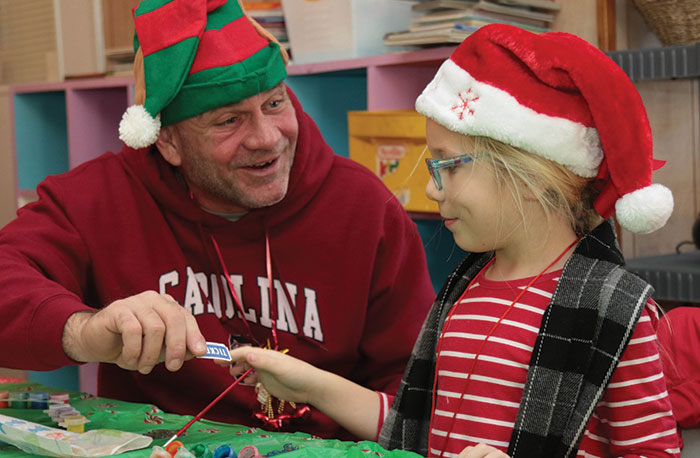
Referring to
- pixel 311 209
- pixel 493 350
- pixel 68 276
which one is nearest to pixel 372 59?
pixel 311 209

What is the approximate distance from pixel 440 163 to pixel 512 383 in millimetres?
273

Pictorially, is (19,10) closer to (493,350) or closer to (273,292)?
(273,292)

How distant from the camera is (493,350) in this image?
1.01 metres

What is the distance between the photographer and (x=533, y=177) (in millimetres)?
997

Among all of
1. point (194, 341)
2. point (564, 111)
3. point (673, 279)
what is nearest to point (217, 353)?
point (194, 341)

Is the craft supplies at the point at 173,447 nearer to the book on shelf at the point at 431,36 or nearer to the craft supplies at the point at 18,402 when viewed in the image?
the craft supplies at the point at 18,402

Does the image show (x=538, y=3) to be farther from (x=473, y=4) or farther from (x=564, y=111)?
(x=564, y=111)

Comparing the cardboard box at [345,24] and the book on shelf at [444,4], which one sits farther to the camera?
the cardboard box at [345,24]

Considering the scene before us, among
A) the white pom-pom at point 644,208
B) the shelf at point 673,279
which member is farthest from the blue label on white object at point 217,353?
the shelf at point 673,279

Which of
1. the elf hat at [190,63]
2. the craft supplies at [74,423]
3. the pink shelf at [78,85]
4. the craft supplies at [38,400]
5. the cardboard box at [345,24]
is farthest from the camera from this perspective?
the pink shelf at [78,85]

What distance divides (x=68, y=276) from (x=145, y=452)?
1.81 feet

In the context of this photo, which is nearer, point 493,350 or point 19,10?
point 493,350

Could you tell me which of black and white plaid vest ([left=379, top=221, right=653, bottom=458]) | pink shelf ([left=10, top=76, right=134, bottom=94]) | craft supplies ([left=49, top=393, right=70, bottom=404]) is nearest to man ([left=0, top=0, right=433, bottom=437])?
craft supplies ([left=49, top=393, right=70, bottom=404])

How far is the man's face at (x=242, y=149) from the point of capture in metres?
1.49
